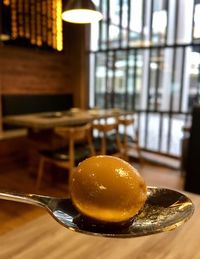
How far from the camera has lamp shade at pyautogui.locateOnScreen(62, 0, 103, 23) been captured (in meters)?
2.61

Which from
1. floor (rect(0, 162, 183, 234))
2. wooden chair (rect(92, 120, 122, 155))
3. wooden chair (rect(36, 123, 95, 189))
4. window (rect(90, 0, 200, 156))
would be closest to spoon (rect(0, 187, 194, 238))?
floor (rect(0, 162, 183, 234))

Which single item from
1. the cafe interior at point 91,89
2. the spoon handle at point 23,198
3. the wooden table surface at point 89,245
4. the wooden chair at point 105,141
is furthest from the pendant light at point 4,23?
the spoon handle at point 23,198

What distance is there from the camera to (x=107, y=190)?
0.49 metres

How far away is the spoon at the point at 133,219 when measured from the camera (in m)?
0.52

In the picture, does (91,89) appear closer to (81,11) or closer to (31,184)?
(31,184)

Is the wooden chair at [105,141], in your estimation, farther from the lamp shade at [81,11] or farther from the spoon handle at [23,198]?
the spoon handle at [23,198]

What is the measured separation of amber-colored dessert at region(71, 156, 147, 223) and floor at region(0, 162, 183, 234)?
7.01 feet

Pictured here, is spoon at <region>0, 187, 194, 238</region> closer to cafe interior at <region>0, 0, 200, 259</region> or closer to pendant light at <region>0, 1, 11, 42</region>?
cafe interior at <region>0, 0, 200, 259</region>

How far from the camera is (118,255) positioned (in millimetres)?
588

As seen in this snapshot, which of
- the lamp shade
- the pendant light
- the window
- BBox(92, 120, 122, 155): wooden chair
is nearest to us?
the lamp shade

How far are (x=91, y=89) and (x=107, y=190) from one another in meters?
5.22

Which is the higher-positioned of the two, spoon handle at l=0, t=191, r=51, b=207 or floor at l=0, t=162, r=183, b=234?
spoon handle at l=0, t=191, r=51, b=207

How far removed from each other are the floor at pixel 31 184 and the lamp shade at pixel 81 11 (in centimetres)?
178

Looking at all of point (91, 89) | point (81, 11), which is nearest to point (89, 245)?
point (81, 11)
